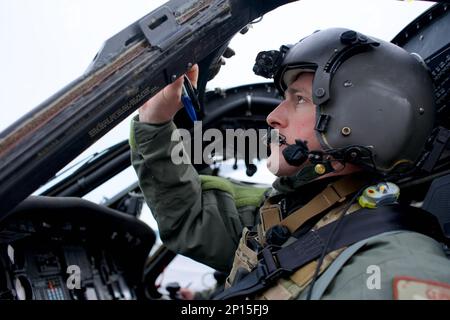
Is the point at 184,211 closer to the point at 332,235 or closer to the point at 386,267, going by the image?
the point at 332,235

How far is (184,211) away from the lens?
210 centimetres

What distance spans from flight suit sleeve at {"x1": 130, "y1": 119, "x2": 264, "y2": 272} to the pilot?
2cm

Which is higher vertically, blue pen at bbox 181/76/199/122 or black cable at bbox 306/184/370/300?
blue pen at bbox 181/76/199/122

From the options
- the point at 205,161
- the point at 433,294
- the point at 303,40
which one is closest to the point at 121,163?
Answer: the point at 205,161

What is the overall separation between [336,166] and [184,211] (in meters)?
0.70

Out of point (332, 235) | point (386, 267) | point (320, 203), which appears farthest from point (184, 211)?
point (386, 267)

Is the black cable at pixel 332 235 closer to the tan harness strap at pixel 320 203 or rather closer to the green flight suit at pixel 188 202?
the tan harness strap at pixel 320 203

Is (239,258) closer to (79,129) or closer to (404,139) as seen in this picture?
(404,139)

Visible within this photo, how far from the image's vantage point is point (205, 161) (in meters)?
2.78

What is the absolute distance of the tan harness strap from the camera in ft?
5.36

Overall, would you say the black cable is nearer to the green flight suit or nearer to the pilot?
the pilot

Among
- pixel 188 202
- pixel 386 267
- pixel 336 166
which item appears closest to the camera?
pixel 386 267

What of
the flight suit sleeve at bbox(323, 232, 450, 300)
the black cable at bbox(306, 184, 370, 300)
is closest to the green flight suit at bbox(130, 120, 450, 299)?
the black cable at bbox(306, 184, 370, 300)

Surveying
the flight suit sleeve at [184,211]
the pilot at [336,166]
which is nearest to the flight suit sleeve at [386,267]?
the pilot at [336,166]
